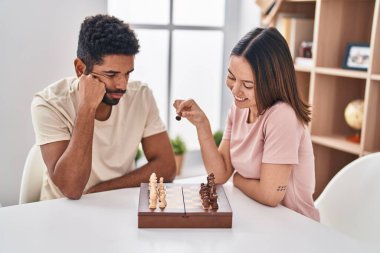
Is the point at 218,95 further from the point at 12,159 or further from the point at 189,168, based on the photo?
the point at 12,159

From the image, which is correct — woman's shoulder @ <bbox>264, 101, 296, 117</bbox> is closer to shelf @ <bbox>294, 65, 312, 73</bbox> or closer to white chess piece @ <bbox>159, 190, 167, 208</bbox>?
white chess piece @ <bbox>159, 190, 167, 208</bbox>

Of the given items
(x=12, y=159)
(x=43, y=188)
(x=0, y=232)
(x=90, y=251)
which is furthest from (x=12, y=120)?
(x=90, y=251)

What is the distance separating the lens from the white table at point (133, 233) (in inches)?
46.9

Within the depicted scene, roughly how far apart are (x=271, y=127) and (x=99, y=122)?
0.68m

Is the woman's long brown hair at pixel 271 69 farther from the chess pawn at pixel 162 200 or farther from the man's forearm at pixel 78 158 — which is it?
the man's forearm at pixel 78 158

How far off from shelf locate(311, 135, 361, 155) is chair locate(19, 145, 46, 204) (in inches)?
59.3

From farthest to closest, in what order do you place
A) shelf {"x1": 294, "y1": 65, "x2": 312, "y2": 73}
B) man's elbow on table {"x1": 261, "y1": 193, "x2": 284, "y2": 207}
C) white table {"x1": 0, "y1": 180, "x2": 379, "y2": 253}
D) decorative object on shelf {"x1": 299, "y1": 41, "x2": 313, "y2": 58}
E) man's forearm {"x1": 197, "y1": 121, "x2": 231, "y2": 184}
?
decorative object on shelf {"x1": 299, "y1": 41, "x2": 313, "y2": 58}, shelf {"x1": 294, "y1": 65, "x2": 312, "y2": 73}, man's forearm {"x1": 197, "y1": 121, "x2": 231, "y2": 184}, man's elbow on table {"x1": 261, "y1": 193, "x2": 284, "y2": 207}, white table {"x1": 0, "y1": 180, "x2": 379, "y2": 253}

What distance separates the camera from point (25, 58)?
2307 mm

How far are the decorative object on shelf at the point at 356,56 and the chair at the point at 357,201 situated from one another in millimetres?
884

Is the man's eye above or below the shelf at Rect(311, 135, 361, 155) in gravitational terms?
above

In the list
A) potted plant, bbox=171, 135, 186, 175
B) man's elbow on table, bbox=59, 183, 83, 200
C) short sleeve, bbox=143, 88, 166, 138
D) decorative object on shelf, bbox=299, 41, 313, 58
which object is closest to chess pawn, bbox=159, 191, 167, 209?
man's elbow on table, bbox=59, 183, 83, 200

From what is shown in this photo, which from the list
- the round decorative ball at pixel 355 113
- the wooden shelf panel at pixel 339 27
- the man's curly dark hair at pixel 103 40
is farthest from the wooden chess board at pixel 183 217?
the wooden shelf panel at pixel 339 27

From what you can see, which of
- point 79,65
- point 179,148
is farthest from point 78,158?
point 179,148

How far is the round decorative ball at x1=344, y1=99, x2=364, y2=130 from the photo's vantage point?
253 cm
